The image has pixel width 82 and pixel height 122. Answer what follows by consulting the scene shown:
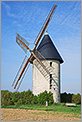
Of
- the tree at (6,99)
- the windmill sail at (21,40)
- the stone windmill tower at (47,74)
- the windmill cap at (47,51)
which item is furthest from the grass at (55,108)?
the windmill cap at (47,51)

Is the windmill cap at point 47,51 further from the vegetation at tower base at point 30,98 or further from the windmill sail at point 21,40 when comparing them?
the vegetation at tower base at point 30,98

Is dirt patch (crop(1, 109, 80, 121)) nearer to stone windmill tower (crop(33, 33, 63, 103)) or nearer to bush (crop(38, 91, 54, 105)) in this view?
bush (crop(38, 91, 54, 105))

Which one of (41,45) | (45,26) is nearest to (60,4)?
(45,26)

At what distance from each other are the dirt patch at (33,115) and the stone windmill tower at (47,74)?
1832 mm

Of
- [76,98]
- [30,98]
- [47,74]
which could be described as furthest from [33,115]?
[47,74]

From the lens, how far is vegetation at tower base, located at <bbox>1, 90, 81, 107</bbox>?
8.63 metres

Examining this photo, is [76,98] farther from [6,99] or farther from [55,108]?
[6,99]

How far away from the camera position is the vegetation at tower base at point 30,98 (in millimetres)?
8633

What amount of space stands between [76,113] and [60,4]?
237cm

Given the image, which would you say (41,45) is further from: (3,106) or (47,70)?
(3,106)

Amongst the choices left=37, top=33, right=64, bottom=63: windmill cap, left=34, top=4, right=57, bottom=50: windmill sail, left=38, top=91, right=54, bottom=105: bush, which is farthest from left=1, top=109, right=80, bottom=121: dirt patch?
left=37, top=33, right=64, bottom=63: windmill cap

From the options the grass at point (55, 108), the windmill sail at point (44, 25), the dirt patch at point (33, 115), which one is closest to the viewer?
the dirt patch at point (33, 115)

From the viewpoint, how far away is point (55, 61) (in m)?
10.1

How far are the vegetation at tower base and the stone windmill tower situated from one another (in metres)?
0.22
